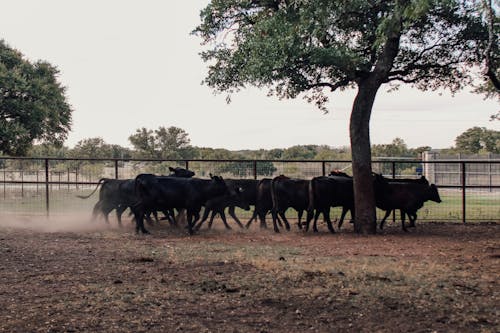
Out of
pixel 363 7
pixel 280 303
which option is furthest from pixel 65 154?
pixel 280 303

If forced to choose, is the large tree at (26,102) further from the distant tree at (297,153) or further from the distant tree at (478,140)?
the distant tree at (478,140)

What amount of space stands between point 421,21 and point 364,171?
12.8 feet

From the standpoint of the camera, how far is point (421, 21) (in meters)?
12.9

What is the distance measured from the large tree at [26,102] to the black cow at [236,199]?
1185 cm

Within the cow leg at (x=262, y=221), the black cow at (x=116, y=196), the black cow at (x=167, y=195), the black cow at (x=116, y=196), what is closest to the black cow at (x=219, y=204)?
the black cow at (x=167, y=195)

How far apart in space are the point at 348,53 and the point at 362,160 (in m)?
2.72

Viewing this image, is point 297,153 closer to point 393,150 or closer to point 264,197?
point 393,150

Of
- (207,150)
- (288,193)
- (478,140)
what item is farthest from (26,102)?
(478,140)

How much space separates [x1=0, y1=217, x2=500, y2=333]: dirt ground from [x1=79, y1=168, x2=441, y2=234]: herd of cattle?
1890mm

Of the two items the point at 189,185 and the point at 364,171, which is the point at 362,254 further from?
the point at 189,185

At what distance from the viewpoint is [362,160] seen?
12828 mm

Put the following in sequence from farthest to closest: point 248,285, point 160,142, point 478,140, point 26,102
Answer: point 478,140 → point 160,142 → point 26,102 → point 248,285

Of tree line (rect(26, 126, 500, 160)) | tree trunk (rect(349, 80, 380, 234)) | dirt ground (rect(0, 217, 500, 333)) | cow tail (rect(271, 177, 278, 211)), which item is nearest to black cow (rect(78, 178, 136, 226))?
dirt ground (rect(0, 217, 500, 333))

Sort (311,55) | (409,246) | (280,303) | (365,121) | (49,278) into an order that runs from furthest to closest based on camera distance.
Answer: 1. (365,121)
2. (311,55)
3. (409,246)
4. (49,278)
5. (280,303)
